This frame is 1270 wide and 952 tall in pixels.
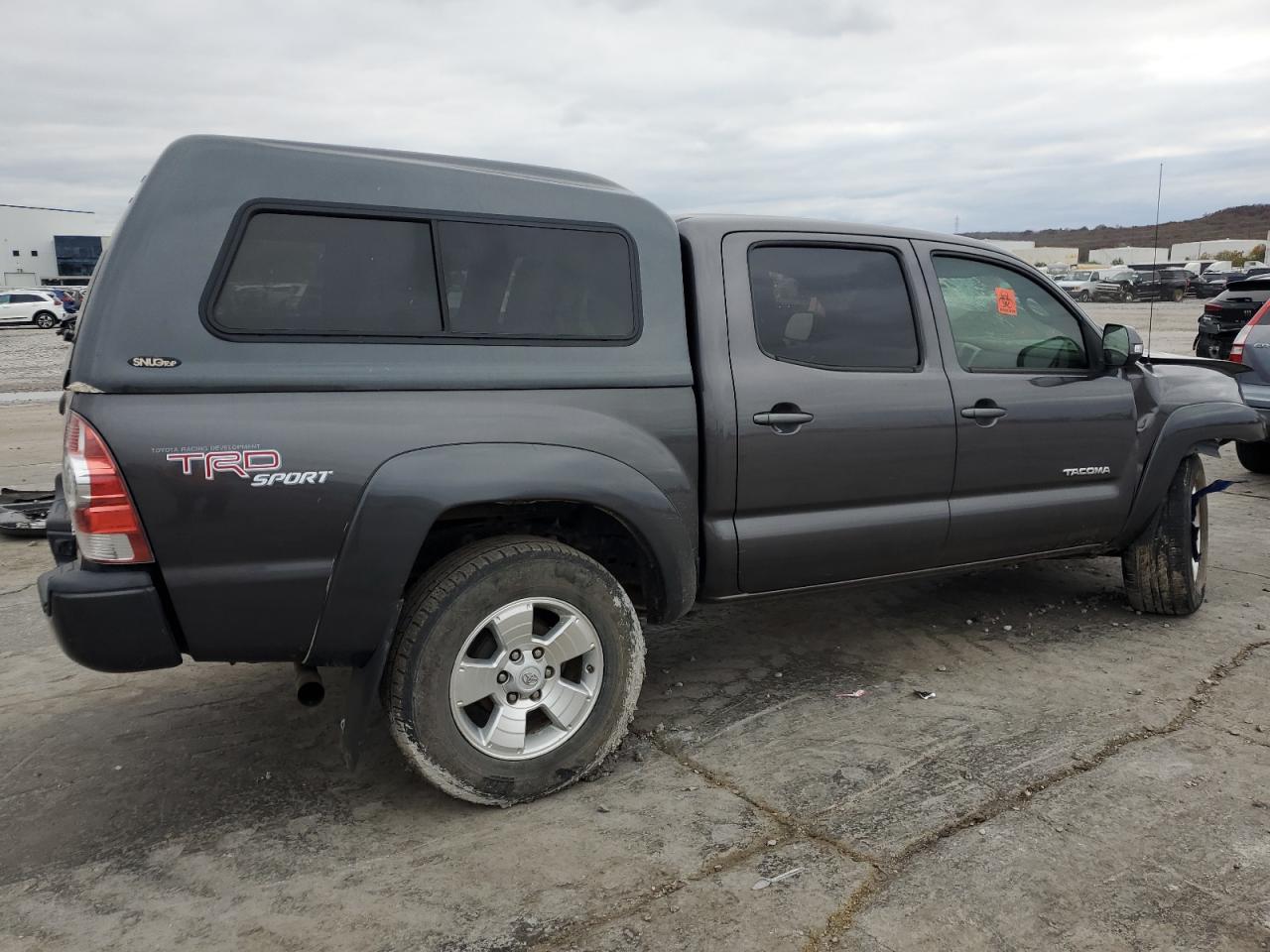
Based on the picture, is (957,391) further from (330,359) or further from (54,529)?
(54,529)

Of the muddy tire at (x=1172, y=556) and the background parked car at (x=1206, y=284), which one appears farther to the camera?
the background parked car at (x=1206, y=284)

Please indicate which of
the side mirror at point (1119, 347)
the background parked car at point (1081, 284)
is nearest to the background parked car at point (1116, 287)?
the background parked car at point (1081, 284)

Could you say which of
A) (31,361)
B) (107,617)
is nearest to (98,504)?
(107,617)

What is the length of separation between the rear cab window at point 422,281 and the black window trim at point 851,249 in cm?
53

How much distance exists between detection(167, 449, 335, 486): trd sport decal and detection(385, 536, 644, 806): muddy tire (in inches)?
20.9

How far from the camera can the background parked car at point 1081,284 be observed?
39.9 metres

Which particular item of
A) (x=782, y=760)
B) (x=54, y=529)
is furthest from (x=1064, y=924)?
(x=54, y=529)

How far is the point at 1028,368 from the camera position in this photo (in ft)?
14.0

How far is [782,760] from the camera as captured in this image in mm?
3402

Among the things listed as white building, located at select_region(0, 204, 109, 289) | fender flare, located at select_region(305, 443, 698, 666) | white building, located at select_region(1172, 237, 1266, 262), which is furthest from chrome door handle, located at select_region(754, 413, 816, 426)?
white building, located at select_region(1172, 237, 1266, 262)

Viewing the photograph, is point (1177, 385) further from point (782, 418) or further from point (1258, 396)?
point (1258, 396)

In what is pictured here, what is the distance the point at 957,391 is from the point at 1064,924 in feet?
6.95

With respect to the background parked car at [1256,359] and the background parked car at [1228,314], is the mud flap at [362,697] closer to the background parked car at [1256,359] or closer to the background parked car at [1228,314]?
the background parked car at [1256,359]

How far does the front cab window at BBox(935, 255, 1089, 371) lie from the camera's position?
4145mm
